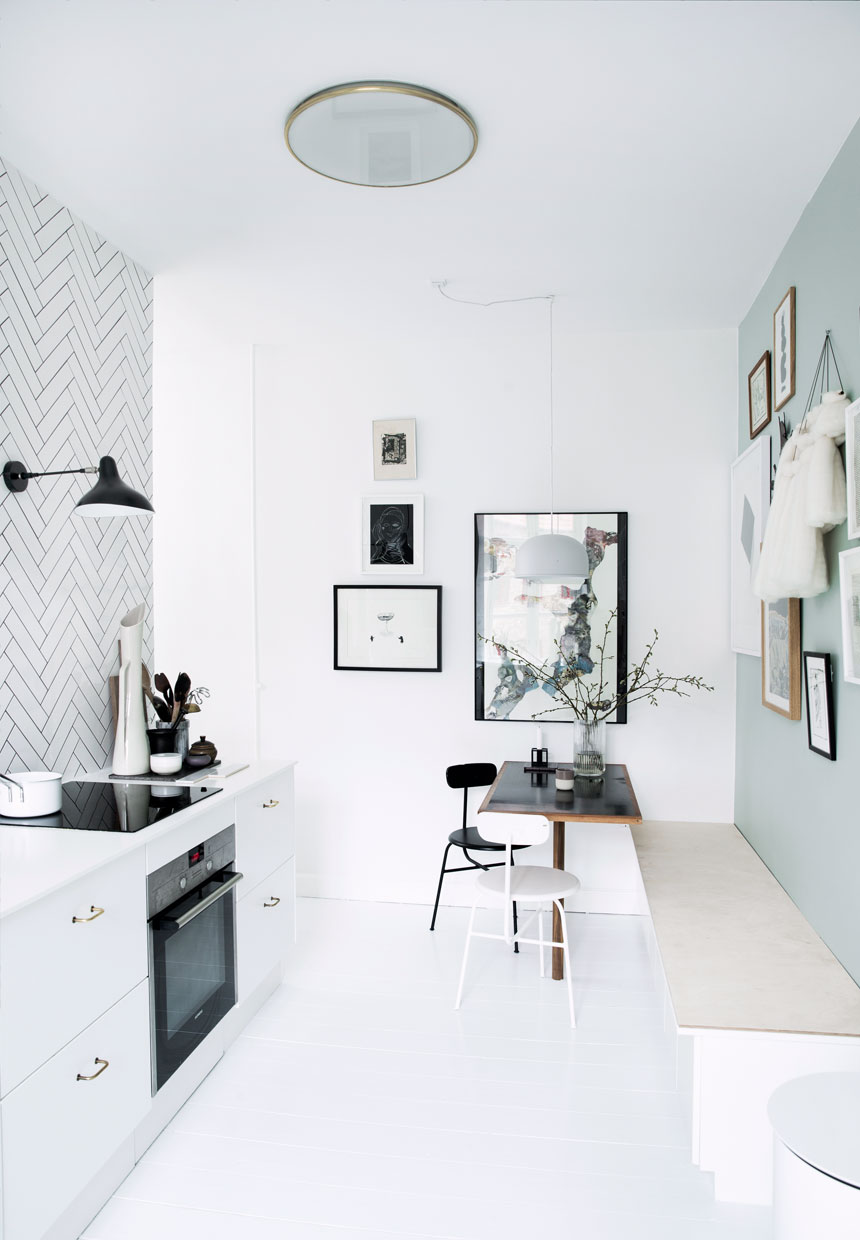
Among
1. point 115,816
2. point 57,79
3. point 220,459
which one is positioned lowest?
point 115,816

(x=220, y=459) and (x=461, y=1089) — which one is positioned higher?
(x=220, y=459)

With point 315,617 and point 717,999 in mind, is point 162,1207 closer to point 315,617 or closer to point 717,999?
point 717,999

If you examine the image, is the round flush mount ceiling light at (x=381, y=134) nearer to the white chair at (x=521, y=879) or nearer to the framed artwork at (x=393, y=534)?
the framed artwork at (x=393, y=534)

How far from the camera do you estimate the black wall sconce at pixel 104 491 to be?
2.25 meters

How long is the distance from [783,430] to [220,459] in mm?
2599

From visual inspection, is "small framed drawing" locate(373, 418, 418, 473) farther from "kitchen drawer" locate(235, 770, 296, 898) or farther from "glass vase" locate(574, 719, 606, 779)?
"kitchen drawer" locate(235, 770, 296, 898)

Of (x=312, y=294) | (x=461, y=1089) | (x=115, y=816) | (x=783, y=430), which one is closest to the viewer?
(x=115, y=816)

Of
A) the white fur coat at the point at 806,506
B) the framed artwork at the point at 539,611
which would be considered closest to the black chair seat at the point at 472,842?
the framed artwork at the point at 539,611

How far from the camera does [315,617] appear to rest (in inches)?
163

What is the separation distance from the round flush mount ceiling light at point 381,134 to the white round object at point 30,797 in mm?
1748

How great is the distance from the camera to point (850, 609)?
2.07m

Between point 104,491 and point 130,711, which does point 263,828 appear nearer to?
point 130,711

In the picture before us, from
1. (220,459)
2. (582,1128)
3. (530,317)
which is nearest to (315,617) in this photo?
(220,459)

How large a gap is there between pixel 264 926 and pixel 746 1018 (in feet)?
5.18
